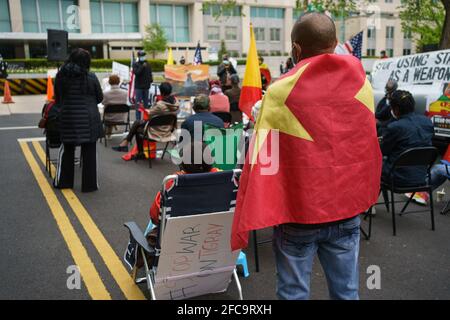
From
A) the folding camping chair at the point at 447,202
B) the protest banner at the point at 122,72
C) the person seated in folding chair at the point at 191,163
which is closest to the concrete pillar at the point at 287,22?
the protest banner at the point at 122,72

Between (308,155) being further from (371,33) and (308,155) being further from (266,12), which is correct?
(371,33)

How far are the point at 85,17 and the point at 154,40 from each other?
835 centimetres

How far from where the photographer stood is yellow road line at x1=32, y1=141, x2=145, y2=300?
12.1 feet

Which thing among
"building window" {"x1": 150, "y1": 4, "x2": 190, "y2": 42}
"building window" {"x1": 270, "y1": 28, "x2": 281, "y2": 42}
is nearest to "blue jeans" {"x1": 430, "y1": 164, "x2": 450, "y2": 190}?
"building window" {"x1": 150, "y1": 4, "x2": 190, "y2": 42}

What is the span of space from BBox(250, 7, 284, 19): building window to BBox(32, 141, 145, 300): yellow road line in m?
58.7

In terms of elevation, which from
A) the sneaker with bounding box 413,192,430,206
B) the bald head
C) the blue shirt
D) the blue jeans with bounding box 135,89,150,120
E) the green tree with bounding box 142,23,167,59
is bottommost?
the sneaker with bounding box 413,192,430,206

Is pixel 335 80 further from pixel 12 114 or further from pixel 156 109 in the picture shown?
pixel 12 114

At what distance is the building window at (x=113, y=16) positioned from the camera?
52.5 m

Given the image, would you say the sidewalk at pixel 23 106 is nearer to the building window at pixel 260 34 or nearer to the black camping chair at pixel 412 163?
the black camping chair at pixel 412 163

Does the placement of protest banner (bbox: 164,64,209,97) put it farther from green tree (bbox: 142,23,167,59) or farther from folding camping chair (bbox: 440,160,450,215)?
green tree (bbox: 142,23,167,59)

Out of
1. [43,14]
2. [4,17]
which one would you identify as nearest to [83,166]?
[4,17]

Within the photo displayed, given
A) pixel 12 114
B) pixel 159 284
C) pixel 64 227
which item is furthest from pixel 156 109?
pixel 12 114
